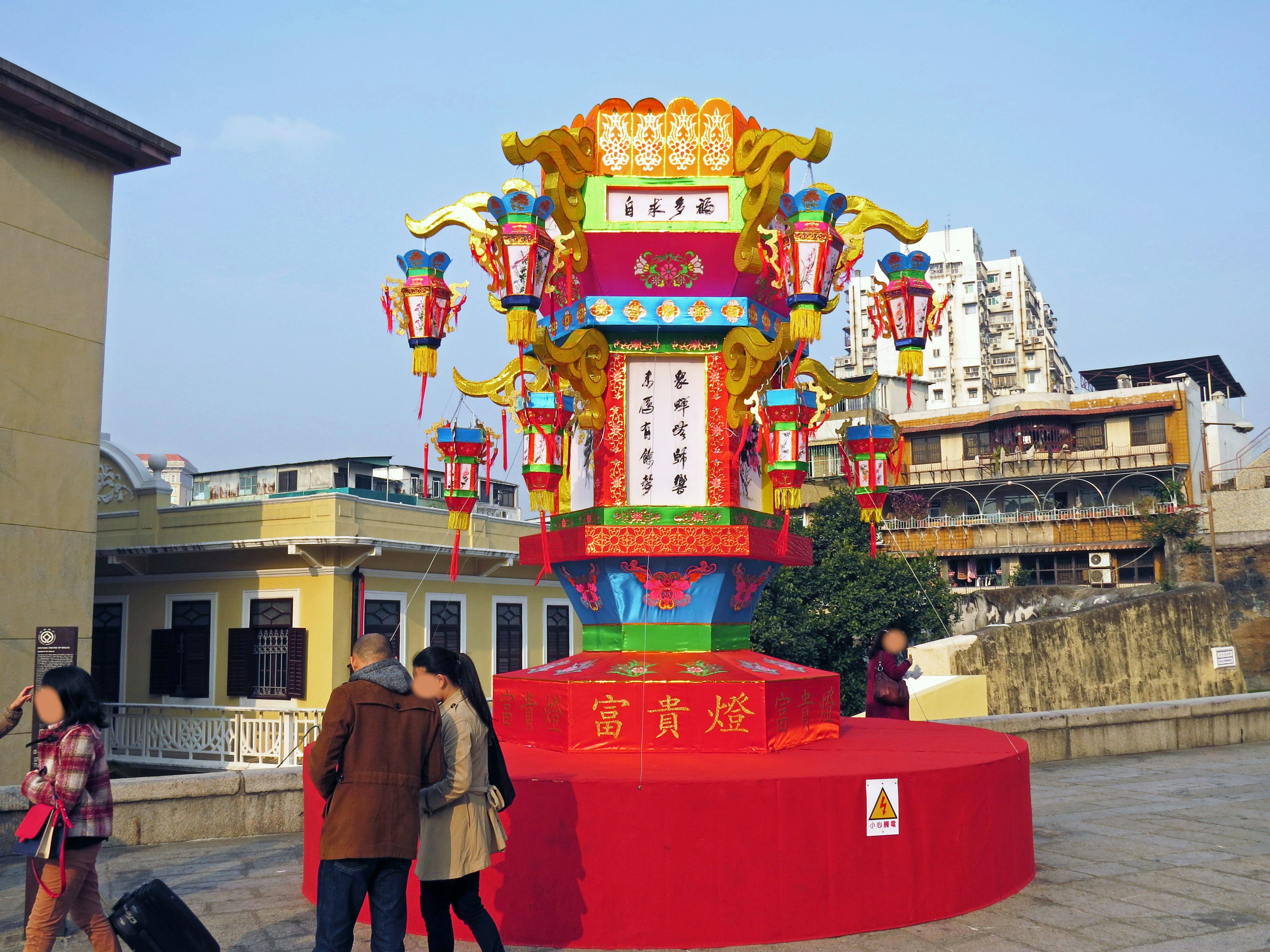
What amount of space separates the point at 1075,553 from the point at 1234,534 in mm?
6763

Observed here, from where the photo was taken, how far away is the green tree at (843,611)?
2616 cm

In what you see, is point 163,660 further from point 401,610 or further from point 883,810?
point 883,810

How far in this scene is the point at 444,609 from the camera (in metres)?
21.6

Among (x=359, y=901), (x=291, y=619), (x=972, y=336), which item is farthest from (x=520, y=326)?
(x=972, y=336)

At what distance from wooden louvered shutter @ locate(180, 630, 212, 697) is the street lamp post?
31748mm

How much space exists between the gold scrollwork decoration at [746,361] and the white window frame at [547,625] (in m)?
15.0

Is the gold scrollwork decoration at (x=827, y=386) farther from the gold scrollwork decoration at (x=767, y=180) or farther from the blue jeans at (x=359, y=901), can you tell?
the blue jeans at (x=359, y=901)

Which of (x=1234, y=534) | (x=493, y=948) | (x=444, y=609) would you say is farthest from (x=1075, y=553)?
(x=493, y=948)

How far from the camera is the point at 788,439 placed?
793cm

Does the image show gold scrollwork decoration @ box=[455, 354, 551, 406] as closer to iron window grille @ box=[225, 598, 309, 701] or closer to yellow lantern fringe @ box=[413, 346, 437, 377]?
yellow lantern fringe @ box=[413, 346, 437, 377]

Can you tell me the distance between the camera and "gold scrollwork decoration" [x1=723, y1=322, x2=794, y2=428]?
26.5 feet

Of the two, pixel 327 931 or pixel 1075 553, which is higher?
pixel 1075 553

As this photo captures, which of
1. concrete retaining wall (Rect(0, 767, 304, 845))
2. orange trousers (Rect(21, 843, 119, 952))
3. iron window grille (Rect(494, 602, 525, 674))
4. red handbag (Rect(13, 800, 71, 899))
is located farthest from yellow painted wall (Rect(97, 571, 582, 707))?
red handbag (Rect(13, 800, 71, 899))

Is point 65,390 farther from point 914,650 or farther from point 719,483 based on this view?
point 914,650
